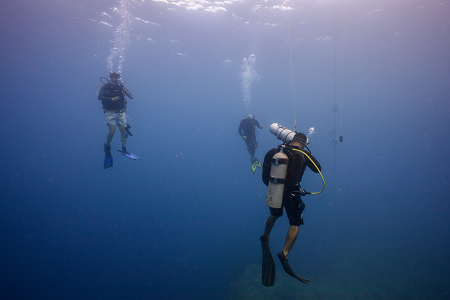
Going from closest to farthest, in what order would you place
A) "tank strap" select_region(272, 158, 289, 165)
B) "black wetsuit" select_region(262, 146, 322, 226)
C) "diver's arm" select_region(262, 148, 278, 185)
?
1. "tank strap" select_region(272, 158, 289, 165)
2. "black wetsuit" select_region(262, 146, 322, 226)
3. "diver's arm" select_region(262, 148, 278, 185)

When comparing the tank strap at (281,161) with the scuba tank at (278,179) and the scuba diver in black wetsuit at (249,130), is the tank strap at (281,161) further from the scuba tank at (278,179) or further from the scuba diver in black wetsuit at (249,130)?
the scuba diver in black wetsuit at (249,130)

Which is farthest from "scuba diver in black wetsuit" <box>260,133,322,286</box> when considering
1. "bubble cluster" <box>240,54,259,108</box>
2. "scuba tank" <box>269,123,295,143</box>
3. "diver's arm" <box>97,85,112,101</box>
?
"bubble cluster" <box>240,54,259,108</box>

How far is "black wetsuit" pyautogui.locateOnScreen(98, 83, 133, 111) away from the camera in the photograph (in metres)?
7.00

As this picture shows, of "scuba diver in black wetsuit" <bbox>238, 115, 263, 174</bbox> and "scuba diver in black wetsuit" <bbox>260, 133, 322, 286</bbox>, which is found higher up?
"scuba diver in black wetsuit" <bbox>238, 115, 263, 174</bbox>

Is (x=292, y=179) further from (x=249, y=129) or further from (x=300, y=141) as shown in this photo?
(x=249, y=129)

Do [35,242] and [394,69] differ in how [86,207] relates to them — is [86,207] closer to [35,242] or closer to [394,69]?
[35,242]

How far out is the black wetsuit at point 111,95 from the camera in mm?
6997

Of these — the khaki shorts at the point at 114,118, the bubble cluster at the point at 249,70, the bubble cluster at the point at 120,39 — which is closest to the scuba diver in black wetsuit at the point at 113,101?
the khaki shorts at the point at 114,118

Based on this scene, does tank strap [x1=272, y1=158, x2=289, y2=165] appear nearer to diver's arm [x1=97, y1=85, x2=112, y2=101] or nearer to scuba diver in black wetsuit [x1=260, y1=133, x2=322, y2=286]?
scuba diver in black wetsuit [x1=260, y1=133, x2=322, y2=286]

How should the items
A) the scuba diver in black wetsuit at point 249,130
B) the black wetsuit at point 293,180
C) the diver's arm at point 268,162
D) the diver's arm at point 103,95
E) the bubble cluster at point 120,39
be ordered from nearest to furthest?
1. the black wetsuit at point 293,180
2. the diver's arm at point 268,162
3. the diver's arm at point 103,95
4. the scuba diver in black wetsuit at point 249,130
5. the bubble cluster at point 120,39

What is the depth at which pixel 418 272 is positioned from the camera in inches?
471

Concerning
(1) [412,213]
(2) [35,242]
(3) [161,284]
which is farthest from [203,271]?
(1) [412,213]

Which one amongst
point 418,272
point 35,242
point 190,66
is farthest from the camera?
point 190,66

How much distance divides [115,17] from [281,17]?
15403mm
